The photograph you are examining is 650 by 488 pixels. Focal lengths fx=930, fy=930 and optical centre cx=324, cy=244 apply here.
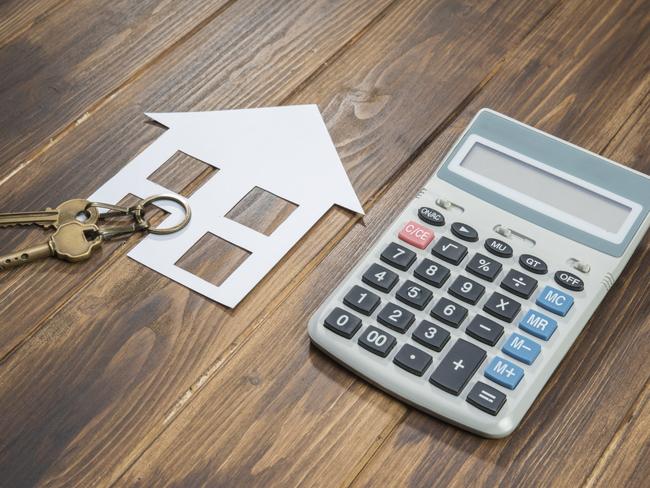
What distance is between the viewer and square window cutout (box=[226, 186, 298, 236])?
0.62 m

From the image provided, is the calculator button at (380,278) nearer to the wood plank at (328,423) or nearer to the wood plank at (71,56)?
the wood plank at (328,423)

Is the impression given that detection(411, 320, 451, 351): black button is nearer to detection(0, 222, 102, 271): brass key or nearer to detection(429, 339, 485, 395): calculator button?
detection(429, 339, 485, 395): calculator button

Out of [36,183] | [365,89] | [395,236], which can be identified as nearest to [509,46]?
[365,89]

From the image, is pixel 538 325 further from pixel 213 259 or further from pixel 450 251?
pixel 213 259

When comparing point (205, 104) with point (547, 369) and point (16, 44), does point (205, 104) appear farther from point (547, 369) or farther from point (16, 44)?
point (547, 369)

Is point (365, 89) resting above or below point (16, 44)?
below

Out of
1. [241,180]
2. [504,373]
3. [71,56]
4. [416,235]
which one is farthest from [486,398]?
[71,56]

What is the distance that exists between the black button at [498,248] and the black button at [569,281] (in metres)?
0.03

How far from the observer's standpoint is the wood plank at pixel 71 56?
678 millimetres

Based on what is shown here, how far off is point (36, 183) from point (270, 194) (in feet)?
0.53

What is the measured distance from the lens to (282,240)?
0.61m

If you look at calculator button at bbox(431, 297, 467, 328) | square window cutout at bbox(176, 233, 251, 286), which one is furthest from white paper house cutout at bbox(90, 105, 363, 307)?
calculator button at bbox(431, 297, 467, 328)

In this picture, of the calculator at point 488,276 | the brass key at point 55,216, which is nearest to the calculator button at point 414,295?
the calculator at point 488,276

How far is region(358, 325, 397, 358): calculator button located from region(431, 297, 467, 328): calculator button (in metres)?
0.03
